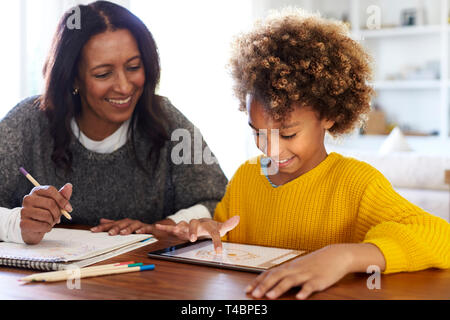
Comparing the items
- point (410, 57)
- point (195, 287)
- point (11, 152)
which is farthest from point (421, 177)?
point (410, 57)

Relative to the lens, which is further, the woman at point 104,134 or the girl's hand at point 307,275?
the woman at point 104,134

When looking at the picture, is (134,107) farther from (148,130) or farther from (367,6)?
(367,6)

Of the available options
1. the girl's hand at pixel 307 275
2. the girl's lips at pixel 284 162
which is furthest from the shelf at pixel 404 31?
the girl's hand at pixel 307 275

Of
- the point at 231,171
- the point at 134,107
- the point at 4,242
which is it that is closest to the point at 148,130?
the point at 134,107

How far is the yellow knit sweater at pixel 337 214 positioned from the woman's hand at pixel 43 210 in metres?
0.45

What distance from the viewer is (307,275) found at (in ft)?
2.56

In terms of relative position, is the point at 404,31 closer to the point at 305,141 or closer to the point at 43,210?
the point at 305,141

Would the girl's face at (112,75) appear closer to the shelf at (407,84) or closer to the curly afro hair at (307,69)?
the curly afro hair at (307,69)

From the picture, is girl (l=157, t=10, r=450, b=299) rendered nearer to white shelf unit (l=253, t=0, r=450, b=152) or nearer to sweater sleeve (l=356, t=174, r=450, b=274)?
sweater sleeve (l=356, t=174, r=450, b=274)

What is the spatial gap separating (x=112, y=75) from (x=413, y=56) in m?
4.75

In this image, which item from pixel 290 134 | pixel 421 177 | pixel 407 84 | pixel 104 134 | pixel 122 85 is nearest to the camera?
pixel 290 134

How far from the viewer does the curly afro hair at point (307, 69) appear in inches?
45.6

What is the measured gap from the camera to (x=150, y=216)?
1692 mm

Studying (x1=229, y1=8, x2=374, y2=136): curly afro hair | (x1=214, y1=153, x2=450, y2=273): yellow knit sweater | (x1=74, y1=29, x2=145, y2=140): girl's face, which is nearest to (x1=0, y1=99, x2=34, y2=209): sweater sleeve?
(x1=74, y1=29, x2=145, y2=140): girl's face
